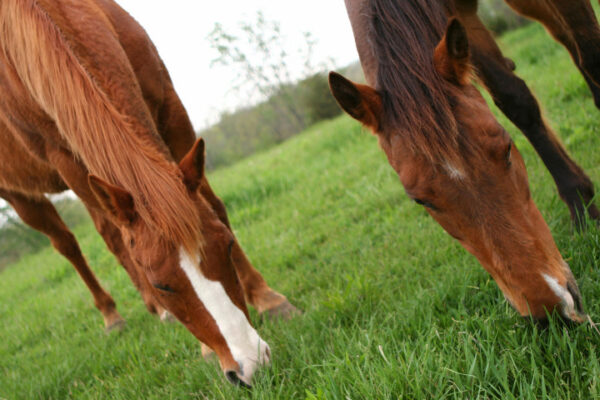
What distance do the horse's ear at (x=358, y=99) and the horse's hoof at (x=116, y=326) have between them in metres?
3.35

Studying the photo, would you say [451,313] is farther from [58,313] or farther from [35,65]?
[58,313]

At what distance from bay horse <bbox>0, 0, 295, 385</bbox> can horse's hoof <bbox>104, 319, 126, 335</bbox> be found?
1626 millimetres

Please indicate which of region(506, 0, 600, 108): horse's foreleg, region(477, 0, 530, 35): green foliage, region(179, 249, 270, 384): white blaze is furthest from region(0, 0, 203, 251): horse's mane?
region(477, 0, 530, 35): green foliage

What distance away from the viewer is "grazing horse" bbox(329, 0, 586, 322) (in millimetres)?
1503

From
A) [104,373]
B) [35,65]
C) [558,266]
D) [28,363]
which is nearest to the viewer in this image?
[558,266]

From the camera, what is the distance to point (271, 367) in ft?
6.75

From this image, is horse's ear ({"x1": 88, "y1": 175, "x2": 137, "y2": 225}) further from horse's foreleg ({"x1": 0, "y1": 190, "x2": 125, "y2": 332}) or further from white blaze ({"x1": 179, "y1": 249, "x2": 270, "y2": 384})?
horse's foreleg ({"x1": 0, "y1": 190, "x2": 125, "y2": 332})

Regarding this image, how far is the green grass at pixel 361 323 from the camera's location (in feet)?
4.83

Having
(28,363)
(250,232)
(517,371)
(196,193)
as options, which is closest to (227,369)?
(196,193)

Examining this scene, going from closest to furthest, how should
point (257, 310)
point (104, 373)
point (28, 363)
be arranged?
point (104, 373)
point (257, 310)
point (28, 363)

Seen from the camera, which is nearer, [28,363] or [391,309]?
[391,309]

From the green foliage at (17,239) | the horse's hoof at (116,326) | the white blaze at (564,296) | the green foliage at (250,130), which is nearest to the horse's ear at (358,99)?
the white blaze at (564,296)

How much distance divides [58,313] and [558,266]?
5.67 metres

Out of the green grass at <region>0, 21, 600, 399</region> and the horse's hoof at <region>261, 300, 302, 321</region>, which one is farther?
the horse's hoof at <region>261, 300, 302, 321</region>
